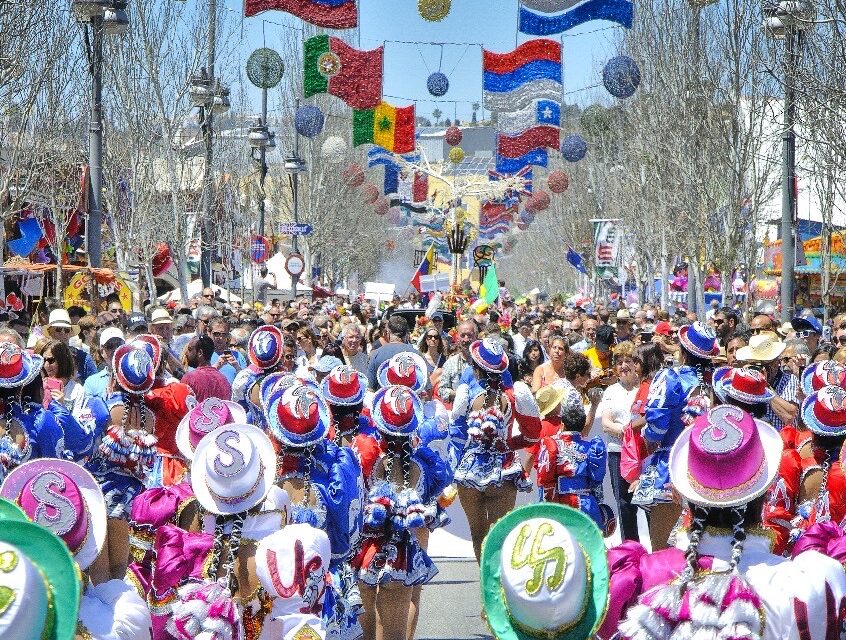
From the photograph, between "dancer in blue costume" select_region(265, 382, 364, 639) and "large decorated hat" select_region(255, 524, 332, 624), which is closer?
"large decorated hat" select_region(255, 524, 332, 624)

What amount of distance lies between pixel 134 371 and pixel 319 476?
5.69 feet

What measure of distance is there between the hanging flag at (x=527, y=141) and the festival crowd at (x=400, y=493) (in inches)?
727

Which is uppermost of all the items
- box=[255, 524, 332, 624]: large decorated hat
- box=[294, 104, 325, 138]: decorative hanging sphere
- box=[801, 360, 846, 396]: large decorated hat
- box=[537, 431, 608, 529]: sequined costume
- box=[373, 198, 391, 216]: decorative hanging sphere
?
box=[294, 104, 325, 138]: decorative hanging sphere

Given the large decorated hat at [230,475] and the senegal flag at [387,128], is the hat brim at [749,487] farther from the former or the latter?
the senegal flag at [387,128]

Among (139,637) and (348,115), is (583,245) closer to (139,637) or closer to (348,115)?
(348,115)

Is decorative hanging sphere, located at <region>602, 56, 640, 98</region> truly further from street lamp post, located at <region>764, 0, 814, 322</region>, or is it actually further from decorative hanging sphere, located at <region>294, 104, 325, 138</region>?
street lamp post, located at <region>764, 0, 814, 322</region>

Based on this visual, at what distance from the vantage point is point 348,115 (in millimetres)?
54438

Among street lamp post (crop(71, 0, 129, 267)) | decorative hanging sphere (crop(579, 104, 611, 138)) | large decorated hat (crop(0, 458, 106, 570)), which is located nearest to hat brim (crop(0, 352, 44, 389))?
large decorated hat (crop(0, 458, 106, 570))

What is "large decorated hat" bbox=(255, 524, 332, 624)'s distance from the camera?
4738mm

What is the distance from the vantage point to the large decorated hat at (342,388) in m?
7.43

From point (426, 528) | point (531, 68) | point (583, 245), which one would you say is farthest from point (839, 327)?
point (583, 245)

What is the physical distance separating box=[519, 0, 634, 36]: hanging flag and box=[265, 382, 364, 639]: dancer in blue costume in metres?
16.6

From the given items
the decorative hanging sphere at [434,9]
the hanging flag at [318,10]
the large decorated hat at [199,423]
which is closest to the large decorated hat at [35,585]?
the large decorated hat at [199,423]

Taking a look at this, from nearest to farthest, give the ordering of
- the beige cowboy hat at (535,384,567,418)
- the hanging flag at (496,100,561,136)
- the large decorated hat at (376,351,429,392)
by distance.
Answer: the large decorated hat at (376,351,429,392), the beige cowboy hat at (535,384,567,418), the hanging flag at (496,100,561,136)
